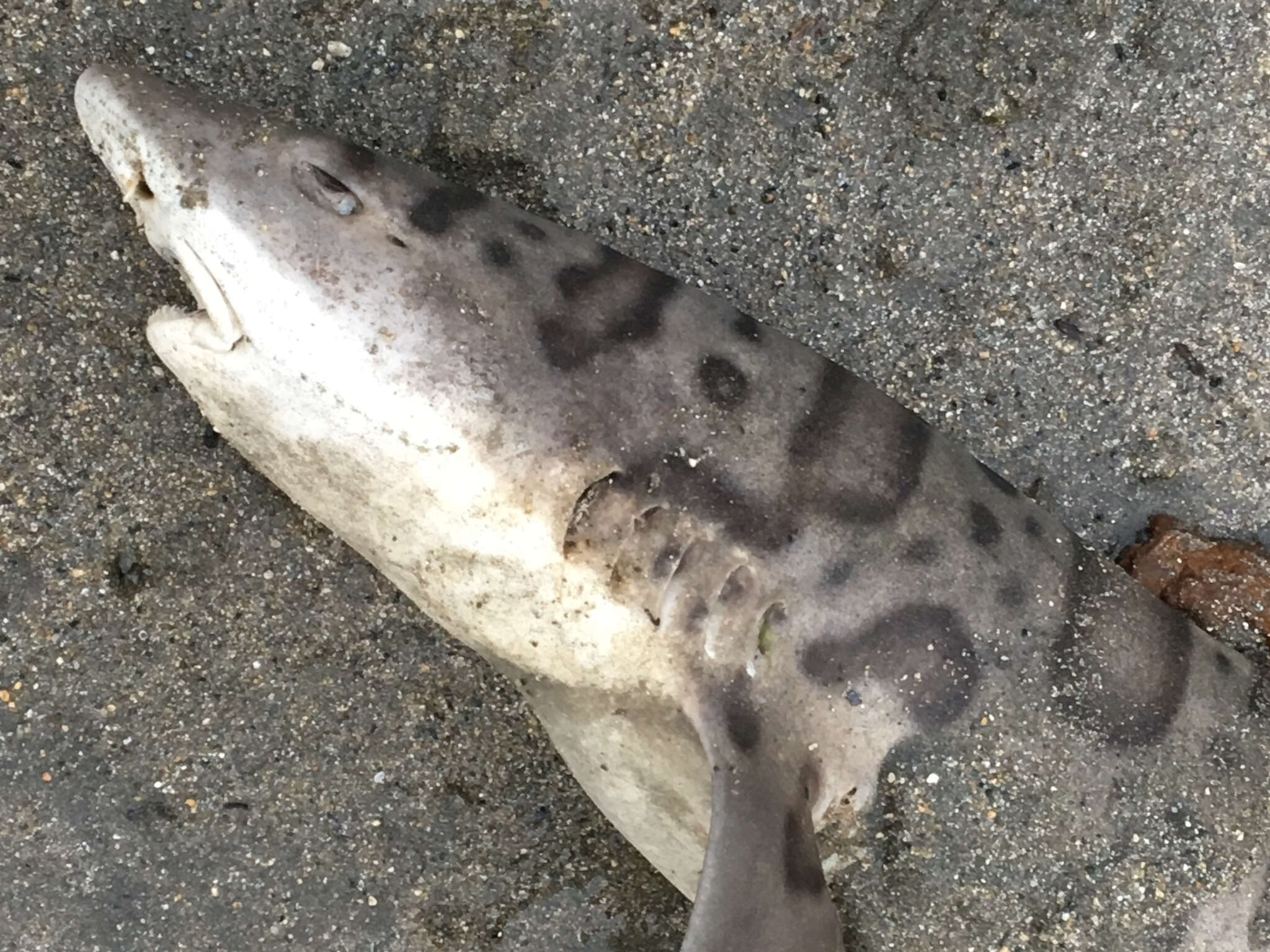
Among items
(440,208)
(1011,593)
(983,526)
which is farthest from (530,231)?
(1011,593)

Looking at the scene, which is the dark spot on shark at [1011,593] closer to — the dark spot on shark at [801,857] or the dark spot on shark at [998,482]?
the dark spot on shark at [998,482]

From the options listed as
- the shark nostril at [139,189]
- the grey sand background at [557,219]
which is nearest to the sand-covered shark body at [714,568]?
the shark nostril at [139,189]

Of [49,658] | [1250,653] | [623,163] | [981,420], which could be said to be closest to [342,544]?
[49,658]

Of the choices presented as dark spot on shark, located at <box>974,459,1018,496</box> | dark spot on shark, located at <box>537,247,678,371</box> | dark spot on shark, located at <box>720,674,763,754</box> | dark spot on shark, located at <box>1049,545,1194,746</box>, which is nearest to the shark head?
dark spot on shark, located at <box>537,247,678,371</box>

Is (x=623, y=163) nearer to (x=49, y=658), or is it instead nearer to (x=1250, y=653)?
(x=49, y=658)

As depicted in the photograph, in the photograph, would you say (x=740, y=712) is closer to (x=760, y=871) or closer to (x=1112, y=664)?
(x=760, y=871)

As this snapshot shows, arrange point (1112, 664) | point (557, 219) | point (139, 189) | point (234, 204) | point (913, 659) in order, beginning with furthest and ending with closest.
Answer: point (557, 219)
point (1112, 664)
point (913, 659)
point (139, 189)
point (234, 204)

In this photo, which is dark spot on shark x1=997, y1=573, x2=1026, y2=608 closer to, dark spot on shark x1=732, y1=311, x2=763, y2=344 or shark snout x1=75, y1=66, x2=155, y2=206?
dark spot on shark x1=732, y1=311, x2=763, y2=344
